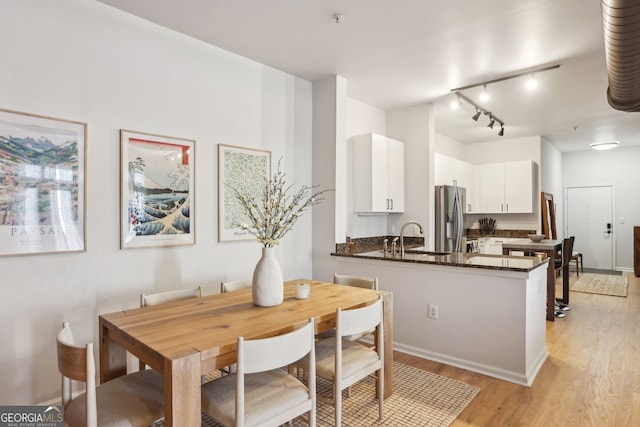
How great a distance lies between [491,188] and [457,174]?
114 centimetres

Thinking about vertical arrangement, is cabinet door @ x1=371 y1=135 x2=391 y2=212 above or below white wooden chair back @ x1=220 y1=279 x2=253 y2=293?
above

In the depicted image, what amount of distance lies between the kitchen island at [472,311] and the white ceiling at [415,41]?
186cm

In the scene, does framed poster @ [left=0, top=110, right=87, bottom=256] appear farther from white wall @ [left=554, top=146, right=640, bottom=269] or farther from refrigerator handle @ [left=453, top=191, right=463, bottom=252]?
white wall @ [left=554, top=146, right=640, bottom=269]

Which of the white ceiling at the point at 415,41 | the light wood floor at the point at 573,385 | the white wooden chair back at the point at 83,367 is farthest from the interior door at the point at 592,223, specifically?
the white wooden chair back at the point at 83,367

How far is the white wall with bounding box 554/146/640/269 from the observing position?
7809 mm

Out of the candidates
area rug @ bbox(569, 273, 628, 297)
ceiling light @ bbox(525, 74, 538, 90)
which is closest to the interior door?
area rug @ bbox(569, 273, 628, 297)

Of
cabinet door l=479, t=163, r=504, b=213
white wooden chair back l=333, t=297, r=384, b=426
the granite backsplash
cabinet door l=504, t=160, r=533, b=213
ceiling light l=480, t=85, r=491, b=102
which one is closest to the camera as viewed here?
white wooden chair back l=333, t=297, r=384, b=426

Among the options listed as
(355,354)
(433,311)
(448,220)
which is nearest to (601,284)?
(448,220)

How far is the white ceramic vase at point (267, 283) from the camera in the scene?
2.23m

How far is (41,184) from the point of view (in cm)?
225

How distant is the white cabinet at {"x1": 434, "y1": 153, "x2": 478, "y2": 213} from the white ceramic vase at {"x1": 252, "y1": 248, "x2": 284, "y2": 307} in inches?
149

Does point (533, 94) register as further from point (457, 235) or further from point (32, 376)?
point (32, 376)

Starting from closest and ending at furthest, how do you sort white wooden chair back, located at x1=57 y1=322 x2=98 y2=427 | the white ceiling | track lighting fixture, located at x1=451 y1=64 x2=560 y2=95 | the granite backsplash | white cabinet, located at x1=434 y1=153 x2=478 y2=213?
white wooden chair back, located at x1=57 y1=322 x2=98 y2=427 < the white ceiling < track lighting fixture, located at x1=451 y1=64 x2=560 y2=95 < the granite backsplash < white cabinet, located at x1=434 y1=153 x2=478 y2=213

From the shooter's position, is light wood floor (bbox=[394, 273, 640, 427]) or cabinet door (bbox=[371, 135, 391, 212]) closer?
light wood floor (bbox=[394, 273, 640, 427])
